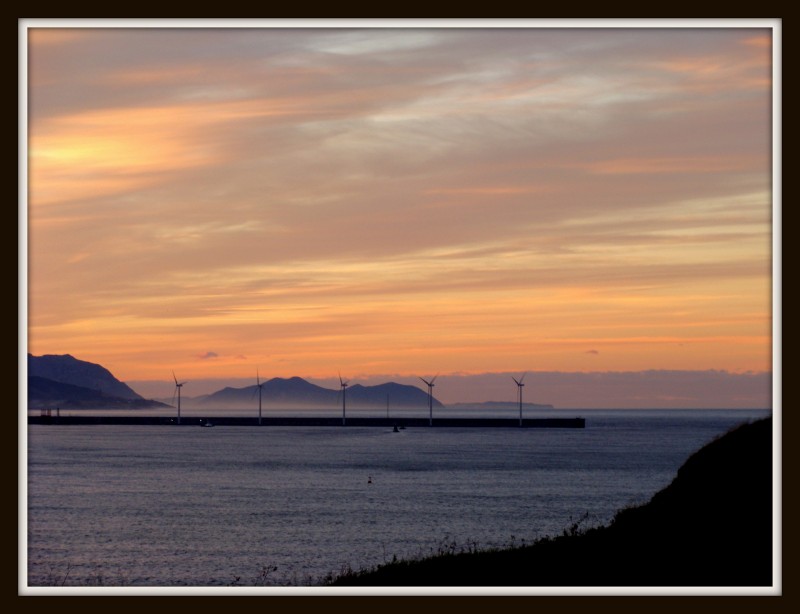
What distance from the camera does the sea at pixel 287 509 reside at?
5491 cm

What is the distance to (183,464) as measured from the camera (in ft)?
450

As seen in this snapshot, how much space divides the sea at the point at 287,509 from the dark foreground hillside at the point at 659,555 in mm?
5524

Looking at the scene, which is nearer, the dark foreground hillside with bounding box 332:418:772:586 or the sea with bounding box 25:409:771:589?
the dark foreground hillside with bounding box 332:418:772:586

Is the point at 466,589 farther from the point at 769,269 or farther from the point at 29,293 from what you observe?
the point at 29,293

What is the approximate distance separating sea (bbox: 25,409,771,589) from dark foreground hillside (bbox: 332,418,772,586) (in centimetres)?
552

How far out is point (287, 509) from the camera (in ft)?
266

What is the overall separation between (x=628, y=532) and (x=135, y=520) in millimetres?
40889

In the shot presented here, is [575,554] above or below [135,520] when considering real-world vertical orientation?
above

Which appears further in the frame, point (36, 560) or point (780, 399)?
point (36, 560)

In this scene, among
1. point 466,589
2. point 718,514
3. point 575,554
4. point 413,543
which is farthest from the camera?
point 413,543

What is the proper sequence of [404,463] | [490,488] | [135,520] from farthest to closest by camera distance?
[404,463] → [490,488] → [135,520]

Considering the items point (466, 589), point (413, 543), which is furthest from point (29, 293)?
point (413, 543)

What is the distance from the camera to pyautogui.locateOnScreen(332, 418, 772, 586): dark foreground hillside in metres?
34.7

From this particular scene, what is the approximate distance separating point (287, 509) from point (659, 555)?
4717cm
